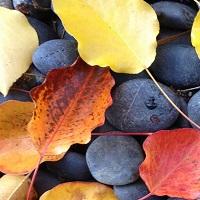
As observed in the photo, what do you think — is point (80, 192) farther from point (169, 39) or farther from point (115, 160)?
point (169, 39)

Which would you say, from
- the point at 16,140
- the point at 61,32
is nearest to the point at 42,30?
the point at 61,32

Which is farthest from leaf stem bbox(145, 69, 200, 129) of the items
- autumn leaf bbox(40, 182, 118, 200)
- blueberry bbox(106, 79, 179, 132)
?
autumn leaf bbox(40, 182, 118, 200)

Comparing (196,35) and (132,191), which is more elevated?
(196,35)

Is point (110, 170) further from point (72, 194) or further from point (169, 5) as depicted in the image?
point (169, 5)

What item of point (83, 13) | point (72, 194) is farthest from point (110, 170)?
point (83, 13)

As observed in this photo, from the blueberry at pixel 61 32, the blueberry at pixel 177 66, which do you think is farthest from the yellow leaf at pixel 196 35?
the blueberry at pixel 61 32

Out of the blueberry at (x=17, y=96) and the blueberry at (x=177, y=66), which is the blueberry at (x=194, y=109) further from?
the blueberry at (x=17, y=96)
